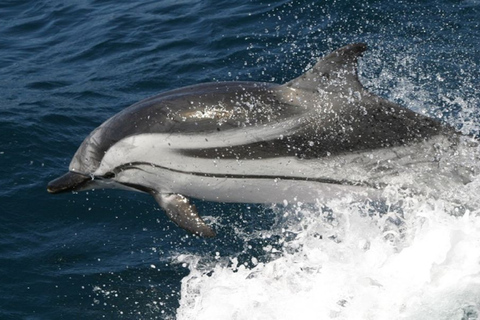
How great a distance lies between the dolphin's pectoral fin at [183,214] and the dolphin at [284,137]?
0.01 meters

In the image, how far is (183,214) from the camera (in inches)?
289

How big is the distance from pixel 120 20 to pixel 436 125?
376 inches

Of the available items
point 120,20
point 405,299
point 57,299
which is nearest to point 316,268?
point 405,299

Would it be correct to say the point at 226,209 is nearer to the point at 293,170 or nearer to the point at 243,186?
the point at 243,186

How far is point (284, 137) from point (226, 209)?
187cm

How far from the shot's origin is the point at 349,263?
22.4 ft

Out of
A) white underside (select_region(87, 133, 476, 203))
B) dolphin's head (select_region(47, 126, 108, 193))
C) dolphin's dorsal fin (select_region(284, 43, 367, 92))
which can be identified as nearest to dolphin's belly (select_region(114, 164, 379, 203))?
white underside (select_region(87, 133, 476, 203))

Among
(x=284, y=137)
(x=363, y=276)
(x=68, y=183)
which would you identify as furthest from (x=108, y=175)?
(x=363, y=276)

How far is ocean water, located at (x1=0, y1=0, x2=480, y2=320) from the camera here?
21.6 ft

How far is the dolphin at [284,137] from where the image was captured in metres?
7.13

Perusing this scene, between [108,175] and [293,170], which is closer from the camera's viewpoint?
[293,170]

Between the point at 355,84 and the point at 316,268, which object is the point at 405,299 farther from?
the point at 355,84

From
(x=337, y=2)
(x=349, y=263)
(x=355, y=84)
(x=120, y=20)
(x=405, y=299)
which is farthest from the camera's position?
(x=120, y=20)

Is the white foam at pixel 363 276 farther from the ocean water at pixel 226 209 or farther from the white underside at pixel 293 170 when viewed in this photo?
the white underside at pixel 293 170
